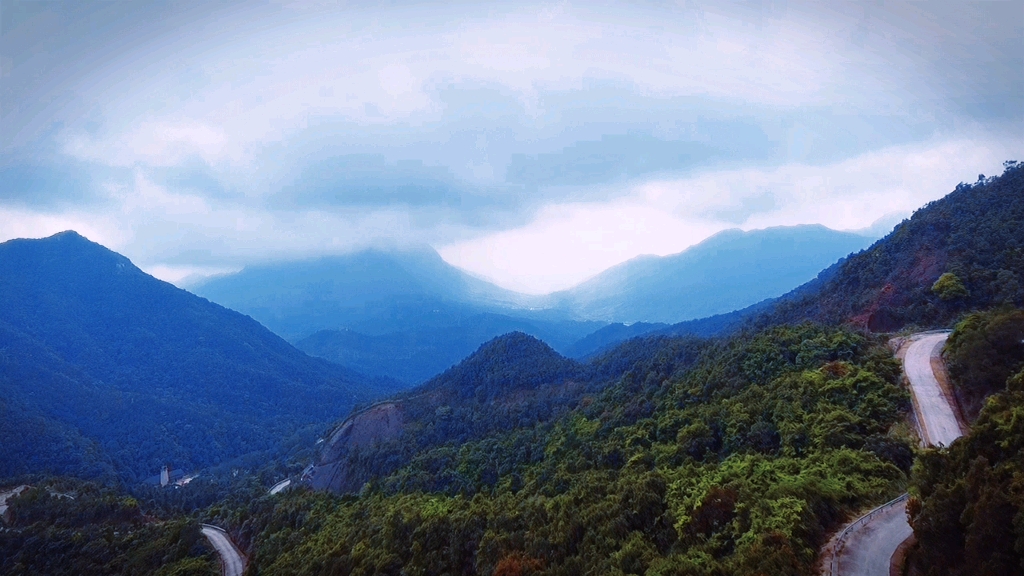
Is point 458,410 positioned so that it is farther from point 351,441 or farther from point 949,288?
point 949,288

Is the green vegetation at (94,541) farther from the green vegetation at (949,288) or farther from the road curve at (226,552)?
the green vegetation at (949,288)

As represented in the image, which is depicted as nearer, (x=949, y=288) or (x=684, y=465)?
(x=684, y=465)

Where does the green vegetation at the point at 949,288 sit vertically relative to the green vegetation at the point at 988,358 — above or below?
above

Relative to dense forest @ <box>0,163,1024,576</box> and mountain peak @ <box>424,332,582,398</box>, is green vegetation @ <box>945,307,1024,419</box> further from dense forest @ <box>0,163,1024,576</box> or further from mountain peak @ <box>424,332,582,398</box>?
mountain peak @ <box>424,332,582,398</box>

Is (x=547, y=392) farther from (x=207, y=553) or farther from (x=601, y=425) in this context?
(x=207, y=553)

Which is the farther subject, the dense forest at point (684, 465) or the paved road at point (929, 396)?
the paved road at point (929, 396)

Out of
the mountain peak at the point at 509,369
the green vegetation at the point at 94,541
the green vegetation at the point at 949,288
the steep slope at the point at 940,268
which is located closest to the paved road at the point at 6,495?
the green vegetation at the point at 94,541

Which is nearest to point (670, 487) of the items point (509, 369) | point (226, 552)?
point (226, 552)
